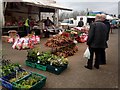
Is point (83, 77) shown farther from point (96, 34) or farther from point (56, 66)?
point (96, 34)

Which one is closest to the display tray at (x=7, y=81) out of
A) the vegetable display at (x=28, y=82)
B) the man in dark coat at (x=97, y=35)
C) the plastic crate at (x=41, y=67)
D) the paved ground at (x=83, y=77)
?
the vegetable display at (x=28, y=82)

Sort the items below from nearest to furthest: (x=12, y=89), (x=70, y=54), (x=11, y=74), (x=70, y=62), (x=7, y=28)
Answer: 1. (x=12, y=89)
2. (x=11, y=74)
3. (x=70, y=62)
4. (x=70, y=54)
5. (x=7, y=28)

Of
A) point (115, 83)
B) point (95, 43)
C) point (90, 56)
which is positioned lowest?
point (115, 83)

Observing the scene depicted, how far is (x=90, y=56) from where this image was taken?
6.05 meters

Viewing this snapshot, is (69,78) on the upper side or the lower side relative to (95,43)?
lower

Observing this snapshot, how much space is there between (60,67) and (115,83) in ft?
5.43

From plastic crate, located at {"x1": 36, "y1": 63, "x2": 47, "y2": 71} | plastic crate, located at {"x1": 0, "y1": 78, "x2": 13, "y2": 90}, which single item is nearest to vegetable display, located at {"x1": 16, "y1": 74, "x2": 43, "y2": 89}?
plastic crate, located at {"x1": 0, "y1": 78, "x2": 13, "y2": 90}

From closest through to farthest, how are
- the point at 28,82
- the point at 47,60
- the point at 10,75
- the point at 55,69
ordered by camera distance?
1. the point at 28,82
2. the point at 10,75
3. the point at 55,69
4. the point at 47,60

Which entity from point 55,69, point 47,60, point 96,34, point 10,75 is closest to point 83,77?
point 55,69

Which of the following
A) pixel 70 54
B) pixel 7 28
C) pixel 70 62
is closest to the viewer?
pixel 70 62

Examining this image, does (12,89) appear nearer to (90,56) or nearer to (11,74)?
(11,74)

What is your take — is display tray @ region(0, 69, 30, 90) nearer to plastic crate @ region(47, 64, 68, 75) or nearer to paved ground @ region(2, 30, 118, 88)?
paved ground @ region(2, 30, 118, 88)

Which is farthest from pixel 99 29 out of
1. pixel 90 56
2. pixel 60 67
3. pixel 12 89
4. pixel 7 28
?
pixel 7 28

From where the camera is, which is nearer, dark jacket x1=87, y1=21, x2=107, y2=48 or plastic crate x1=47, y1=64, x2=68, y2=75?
plastic crate x1=47, y1=64, x2=68, y2=75
